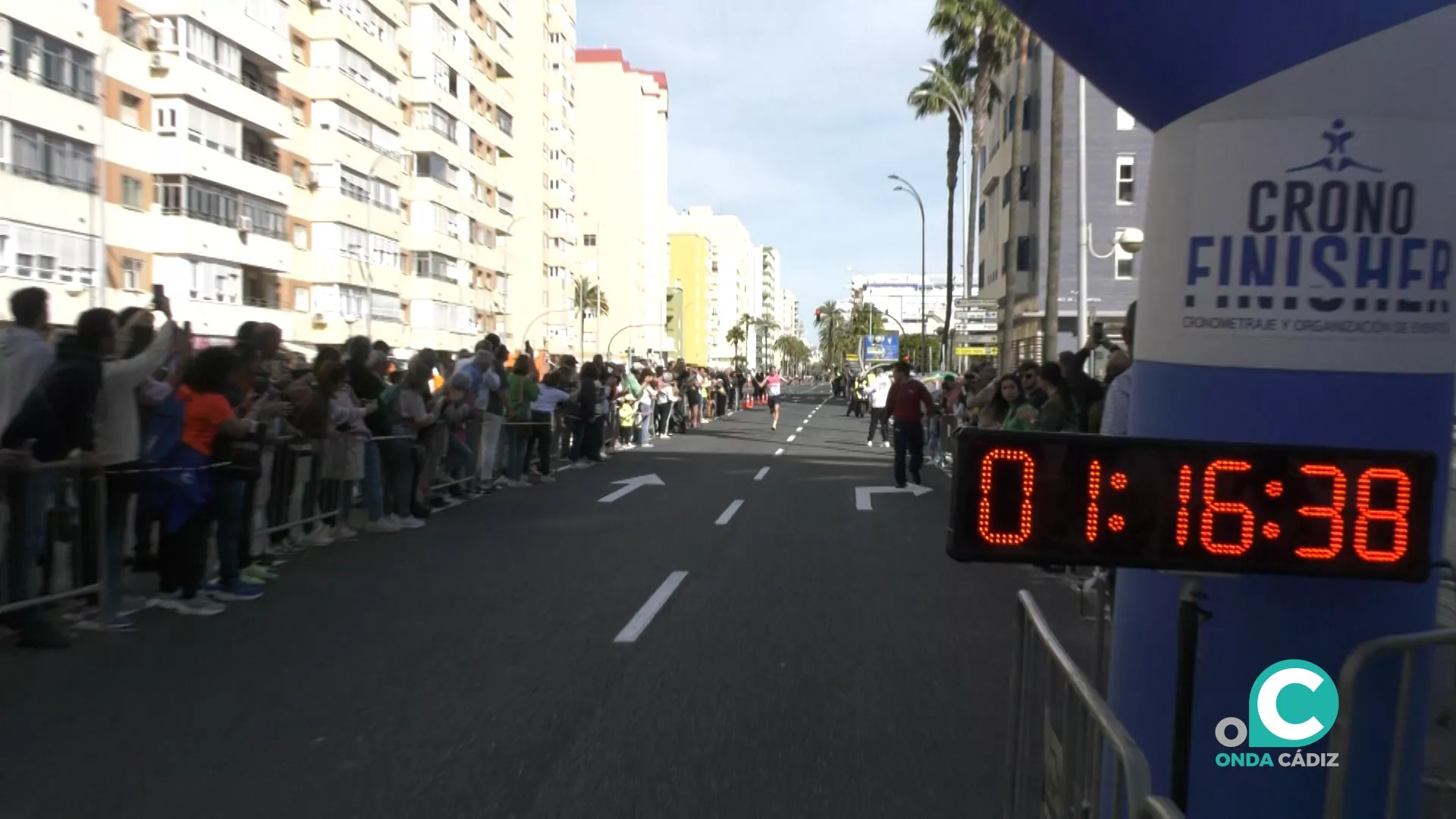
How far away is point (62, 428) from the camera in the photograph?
8008mm

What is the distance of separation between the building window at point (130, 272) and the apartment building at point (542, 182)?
117 feet

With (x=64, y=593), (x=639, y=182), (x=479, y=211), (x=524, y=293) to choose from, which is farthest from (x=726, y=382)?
(x=639, y=182)

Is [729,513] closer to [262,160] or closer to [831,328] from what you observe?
[262,160]

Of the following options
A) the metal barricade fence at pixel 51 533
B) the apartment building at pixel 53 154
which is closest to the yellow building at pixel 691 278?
the apartment building at pixel 53 154

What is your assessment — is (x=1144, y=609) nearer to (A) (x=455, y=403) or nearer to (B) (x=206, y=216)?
(A) (x=455, y=403)

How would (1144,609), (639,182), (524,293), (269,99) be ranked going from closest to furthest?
(1144,609) < (269,99) < (524,293) < (639,182)

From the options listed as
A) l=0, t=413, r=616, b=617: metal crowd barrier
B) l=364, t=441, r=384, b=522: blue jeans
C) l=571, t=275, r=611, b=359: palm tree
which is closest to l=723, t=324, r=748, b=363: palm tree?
l=571, t=275, r=611, b=359: palm tree

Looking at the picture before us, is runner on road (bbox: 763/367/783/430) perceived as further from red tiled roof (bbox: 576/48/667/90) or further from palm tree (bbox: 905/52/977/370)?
red tiled roof (bbox: 576/48/667/90)

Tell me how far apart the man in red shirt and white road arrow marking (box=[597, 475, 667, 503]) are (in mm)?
3566

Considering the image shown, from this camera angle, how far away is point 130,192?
4266 cm

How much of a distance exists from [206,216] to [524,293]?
40.4m

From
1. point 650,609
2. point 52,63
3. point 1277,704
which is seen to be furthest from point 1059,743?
point 52,63

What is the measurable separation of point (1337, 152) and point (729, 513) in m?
11.7

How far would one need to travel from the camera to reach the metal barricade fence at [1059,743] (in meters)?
2.97
